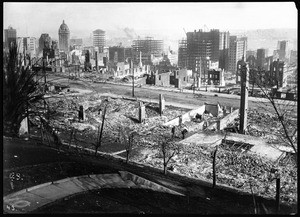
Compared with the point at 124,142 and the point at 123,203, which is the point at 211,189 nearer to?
the point at 123,203

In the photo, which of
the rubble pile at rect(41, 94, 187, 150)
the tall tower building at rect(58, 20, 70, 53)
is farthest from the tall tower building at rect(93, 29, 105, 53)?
the rubble pile at rect(41, 94, 187, 150)

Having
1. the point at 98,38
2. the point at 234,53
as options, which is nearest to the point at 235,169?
the point at 234,53

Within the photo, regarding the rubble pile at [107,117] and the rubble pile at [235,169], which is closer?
the rubble pile at [235,169]

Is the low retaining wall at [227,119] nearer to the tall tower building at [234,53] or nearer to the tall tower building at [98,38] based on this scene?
the tall tower building at [234,53]

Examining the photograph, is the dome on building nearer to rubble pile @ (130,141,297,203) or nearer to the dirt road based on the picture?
the dirt road

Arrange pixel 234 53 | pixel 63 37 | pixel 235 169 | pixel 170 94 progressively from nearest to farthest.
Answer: pixel 235 169 → pixel 170 94 → pixel 234 53 → pixel 63 37

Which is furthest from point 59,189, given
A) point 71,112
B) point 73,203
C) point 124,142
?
point 71,112

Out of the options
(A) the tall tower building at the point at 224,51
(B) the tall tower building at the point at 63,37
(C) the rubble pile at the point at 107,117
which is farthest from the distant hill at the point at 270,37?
(C) the rubble pile at the point at 107,117

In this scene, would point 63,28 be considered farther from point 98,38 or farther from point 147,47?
point 98,38

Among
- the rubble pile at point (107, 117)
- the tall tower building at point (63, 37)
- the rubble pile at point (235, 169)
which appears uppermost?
the tall tower building at point (63, 37)

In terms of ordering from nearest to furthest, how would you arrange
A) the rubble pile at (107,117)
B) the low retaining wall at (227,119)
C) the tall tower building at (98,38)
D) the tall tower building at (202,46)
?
the rubble pile at (107,117) → the low retaining wall at (227,119) → the tall tower building at (202,46) → the tall tower building at (98,38)

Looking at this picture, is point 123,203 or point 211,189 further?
point 211,189
